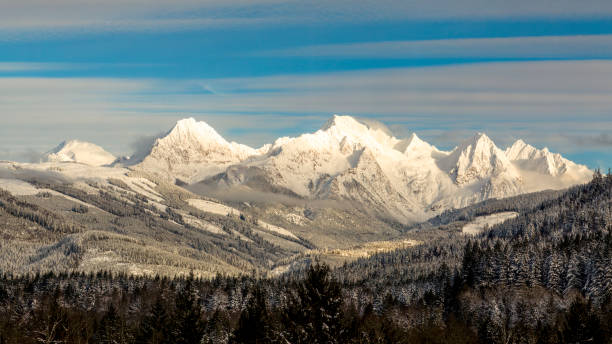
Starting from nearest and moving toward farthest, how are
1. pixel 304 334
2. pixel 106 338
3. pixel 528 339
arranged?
pixel 304 334 → pixel 528 339 → pixel 106 338

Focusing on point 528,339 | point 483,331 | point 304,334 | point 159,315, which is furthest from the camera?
point 483,331

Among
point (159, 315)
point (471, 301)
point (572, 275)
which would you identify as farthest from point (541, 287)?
point (159, 315)

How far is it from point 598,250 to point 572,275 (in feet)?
30.4

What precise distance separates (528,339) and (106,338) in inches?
2730

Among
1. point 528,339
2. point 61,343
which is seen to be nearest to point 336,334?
point 61,343

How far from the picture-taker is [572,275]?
611ft

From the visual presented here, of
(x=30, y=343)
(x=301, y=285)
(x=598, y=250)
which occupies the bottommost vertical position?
(x=30, y=343)

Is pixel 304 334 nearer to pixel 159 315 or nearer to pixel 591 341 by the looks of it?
pixel 591 341

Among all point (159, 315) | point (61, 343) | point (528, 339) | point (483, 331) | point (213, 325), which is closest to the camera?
point (61, 343)

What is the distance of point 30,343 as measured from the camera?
12125cm

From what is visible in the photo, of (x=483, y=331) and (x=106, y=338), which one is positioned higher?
(x=483, y=331)

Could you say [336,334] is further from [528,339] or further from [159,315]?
[528,339]

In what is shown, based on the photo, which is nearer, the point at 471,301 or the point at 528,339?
the point at 528,339

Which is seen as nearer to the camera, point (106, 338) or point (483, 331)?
point (106, 338)
